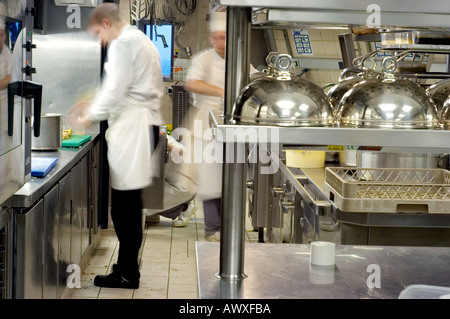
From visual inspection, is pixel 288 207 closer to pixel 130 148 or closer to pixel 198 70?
pixel 130 148

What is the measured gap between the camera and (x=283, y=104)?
5.54ft

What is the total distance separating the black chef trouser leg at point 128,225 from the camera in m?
4.48

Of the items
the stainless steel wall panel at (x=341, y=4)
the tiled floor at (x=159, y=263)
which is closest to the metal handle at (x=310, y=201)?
the tiled floor at (x=159, y=263)

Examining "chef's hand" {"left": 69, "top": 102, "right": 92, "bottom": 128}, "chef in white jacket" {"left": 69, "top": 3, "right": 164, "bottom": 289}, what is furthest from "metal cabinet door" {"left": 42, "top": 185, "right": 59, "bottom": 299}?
"chef's hand" {"left": 69, "top": 102, "right": 92, "bottom": 128}

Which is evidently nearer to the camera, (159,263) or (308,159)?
(308,159)

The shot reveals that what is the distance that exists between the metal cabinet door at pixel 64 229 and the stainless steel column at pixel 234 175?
1.91m

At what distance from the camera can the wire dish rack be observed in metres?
3.01

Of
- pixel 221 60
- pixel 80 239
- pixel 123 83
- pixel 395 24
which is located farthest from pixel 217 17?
pixel 395 24

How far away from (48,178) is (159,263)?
7.00 feet

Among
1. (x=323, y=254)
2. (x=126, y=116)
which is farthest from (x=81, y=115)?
(x=323, y=254)

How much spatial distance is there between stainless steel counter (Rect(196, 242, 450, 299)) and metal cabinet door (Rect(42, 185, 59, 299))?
122cm

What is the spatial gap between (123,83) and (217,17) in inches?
36.7

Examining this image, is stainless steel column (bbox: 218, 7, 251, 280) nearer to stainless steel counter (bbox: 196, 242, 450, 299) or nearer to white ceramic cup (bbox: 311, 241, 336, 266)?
stainless steel counter (bbox: 196, 242, 450, 299)

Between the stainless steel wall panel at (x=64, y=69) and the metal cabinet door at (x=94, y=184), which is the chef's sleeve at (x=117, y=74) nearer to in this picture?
the metal cabinet door at (x=94, y=184)
